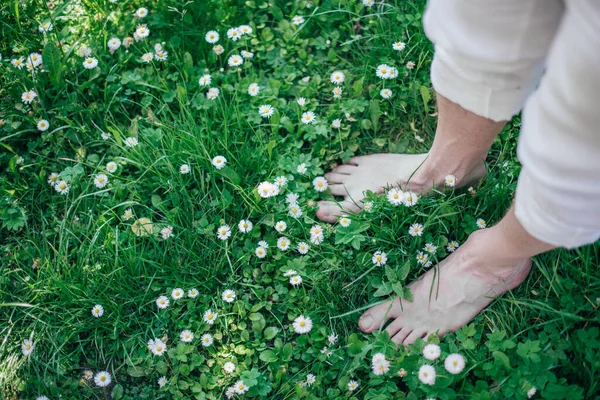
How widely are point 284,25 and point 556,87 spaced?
157 cm

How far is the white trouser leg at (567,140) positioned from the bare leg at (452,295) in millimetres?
482

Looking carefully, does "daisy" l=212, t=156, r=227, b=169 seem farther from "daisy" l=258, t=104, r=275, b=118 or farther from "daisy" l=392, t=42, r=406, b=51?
"daisy" l=392, t=42, r=406, b=51

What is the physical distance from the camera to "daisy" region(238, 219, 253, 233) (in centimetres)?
194

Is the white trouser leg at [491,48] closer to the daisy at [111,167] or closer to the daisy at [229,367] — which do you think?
the daisy at [229,367]

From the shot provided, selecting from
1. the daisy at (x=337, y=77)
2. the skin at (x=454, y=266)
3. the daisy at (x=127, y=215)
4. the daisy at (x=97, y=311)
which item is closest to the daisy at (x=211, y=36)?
the daisy at (x=337, y=77)

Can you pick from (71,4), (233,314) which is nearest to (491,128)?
(233,314)

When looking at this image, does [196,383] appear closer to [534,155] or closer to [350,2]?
[534,155]

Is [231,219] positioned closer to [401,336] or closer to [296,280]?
[296,280]

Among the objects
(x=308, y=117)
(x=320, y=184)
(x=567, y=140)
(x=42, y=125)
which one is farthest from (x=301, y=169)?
(x=567, y=140)

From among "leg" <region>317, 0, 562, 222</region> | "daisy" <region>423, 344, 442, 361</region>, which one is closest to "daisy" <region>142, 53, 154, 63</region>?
"leg" <region>317, 0, 562, 222</region>

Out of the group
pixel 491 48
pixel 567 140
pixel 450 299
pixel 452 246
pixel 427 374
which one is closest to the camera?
pixel 567 140

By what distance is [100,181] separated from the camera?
204 cm

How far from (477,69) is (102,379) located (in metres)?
1.41

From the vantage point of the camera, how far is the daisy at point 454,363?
5.27 feet
